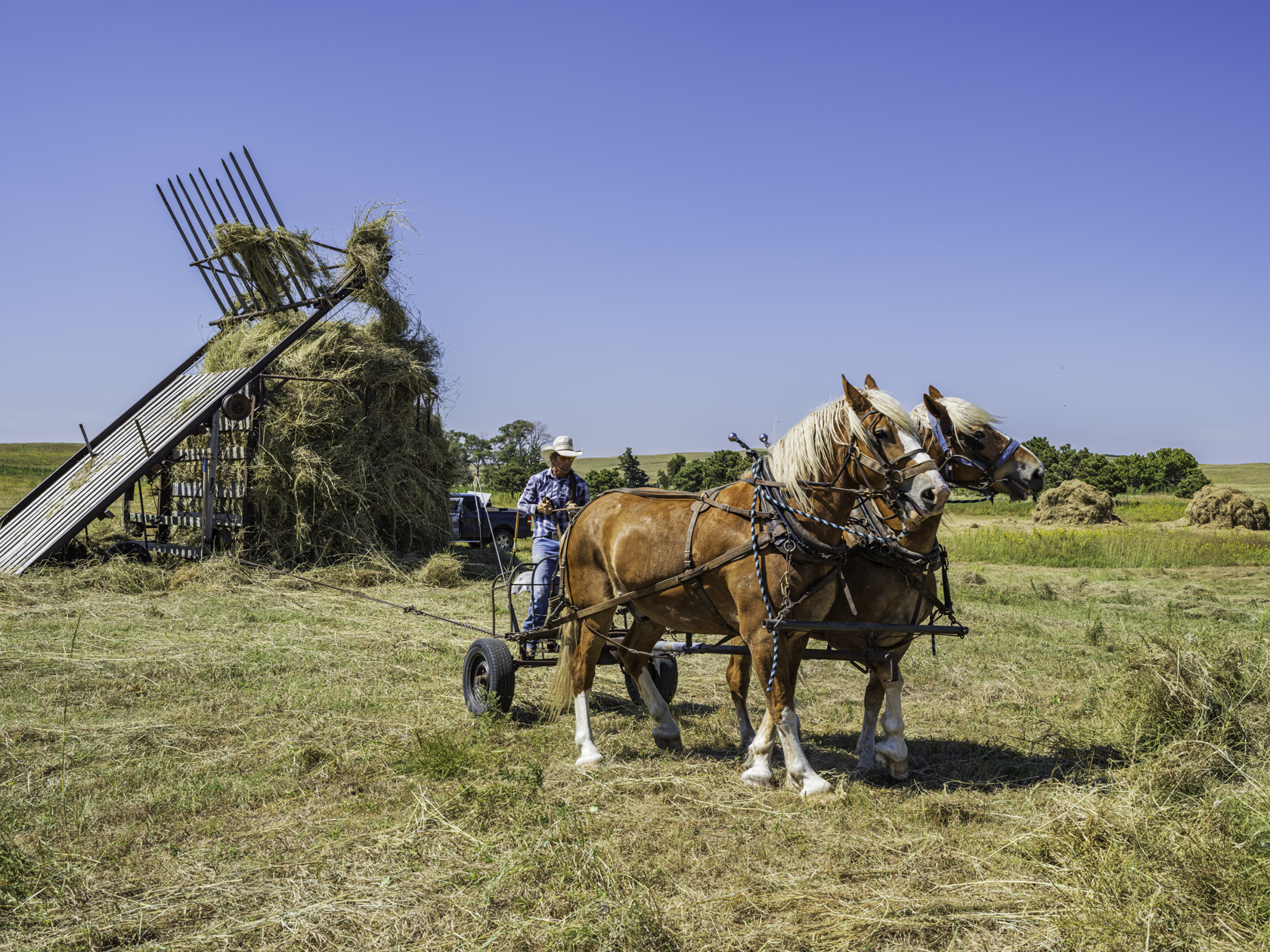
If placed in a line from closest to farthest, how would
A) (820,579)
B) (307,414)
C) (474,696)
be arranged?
(820,579)
(474,696)
(307,414)

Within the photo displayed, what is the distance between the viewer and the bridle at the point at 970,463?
5016 mm

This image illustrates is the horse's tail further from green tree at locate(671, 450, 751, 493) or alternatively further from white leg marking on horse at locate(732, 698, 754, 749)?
green tree at locate(671, 450, 751, 493)

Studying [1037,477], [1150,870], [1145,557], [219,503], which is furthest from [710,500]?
[1145,557]

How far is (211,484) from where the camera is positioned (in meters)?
12.8

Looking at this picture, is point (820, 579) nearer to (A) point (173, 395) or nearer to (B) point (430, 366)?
(B) point (430, 366)

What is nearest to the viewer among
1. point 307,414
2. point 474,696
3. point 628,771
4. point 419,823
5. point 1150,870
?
point 1150,870

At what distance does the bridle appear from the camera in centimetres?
502

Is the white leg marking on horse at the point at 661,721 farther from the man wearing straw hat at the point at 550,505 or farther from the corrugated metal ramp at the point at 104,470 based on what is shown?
the corrugated metal ramp at the point at 104,470

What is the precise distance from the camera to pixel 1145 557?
16016 mm

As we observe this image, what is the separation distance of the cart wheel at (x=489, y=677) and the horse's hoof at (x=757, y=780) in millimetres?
1811

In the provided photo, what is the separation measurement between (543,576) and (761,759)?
2452mm

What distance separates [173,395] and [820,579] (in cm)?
1333

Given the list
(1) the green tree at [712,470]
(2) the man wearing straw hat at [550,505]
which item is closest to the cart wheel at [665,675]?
(2) the man wearing straw hat at [550,505]

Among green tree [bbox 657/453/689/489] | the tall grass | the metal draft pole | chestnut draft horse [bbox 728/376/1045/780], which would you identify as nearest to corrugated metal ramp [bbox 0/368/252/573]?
the metal draft pole
